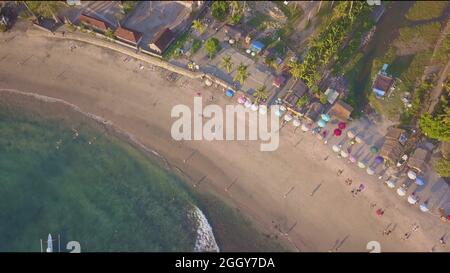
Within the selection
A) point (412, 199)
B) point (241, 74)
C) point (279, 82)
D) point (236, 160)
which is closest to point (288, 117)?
point (279, 82)

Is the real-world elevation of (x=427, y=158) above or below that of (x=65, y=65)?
above

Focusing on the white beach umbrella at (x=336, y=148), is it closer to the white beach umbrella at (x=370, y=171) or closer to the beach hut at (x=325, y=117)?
the beach hut at (x=325, y=117)

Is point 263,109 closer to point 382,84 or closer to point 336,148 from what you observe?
point 336,148

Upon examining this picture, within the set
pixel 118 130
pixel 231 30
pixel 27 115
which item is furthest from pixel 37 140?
pixel 231 30

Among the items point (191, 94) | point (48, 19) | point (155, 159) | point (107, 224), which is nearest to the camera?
point (107, 224)

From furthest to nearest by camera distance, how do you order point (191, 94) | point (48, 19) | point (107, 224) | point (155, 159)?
point (48, 19) < point (191, 94) < point (155, 159) < point (107, 224)

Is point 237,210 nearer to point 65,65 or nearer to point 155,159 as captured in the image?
point 155,159

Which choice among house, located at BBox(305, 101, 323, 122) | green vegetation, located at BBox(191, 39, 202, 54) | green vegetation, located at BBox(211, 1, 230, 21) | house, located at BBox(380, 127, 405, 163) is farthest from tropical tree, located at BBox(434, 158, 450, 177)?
green vegetation, located at BBox(211, 1, 230, 21)
